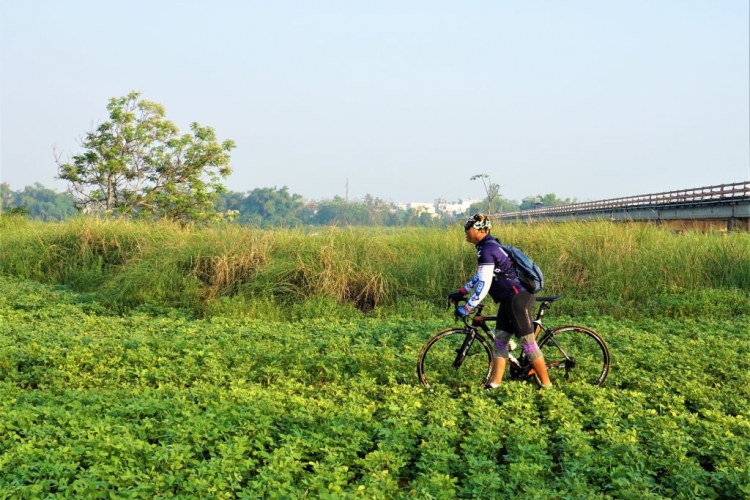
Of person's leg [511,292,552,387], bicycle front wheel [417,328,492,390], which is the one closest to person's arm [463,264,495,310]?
person's leg [511,292,552,387]

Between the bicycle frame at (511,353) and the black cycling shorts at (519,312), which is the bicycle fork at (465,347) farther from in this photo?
the black cycling shorts at (519,312)

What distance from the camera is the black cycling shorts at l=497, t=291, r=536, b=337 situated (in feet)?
21.9

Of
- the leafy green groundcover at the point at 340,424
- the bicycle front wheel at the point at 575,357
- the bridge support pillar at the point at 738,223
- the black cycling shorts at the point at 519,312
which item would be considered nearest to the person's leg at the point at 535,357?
the black cycling shorts at the point at 519,312

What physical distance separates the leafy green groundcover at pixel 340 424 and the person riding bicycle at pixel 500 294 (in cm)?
32

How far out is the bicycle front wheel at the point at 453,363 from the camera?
698cm

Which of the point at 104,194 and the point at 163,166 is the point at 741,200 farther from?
the point at 104,194

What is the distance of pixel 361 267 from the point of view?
13641mm

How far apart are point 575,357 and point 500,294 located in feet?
6.34

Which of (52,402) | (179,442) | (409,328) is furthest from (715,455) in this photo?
(52,402)

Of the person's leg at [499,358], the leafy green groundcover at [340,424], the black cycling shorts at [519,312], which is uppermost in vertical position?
the black cycling shorts at [519,312]

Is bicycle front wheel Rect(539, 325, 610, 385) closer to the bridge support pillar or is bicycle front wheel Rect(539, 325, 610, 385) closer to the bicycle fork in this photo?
the bicycle fork

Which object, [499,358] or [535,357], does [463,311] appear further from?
[535,357]

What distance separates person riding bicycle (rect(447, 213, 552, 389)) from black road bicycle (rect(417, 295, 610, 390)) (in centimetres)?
15

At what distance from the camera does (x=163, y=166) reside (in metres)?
31.1
